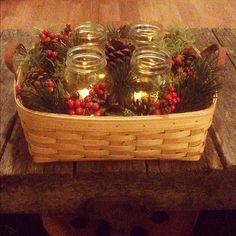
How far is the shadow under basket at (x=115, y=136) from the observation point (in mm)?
703

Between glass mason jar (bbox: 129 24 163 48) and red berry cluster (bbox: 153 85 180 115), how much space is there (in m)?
0.20

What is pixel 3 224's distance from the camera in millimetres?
1231

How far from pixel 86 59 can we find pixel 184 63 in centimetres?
22

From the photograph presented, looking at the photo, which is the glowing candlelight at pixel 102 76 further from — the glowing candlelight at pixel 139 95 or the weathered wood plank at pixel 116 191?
the weathered wood plank at pixel 116 191

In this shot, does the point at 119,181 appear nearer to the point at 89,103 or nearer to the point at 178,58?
the point at 89,103

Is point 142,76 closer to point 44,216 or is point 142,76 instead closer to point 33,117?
point 33,117

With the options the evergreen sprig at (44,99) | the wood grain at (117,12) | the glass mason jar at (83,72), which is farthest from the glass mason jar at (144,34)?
the wood grain at (117,12)

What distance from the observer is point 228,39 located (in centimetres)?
125

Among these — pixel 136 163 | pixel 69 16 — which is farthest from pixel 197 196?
pixel 69 16

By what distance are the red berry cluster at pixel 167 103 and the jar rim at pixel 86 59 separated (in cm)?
14

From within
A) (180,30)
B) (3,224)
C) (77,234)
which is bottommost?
(3,224)

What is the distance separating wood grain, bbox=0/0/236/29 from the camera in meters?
2.67

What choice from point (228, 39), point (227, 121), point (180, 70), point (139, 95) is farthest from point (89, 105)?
point (228, 39)

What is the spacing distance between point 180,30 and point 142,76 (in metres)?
0.28
